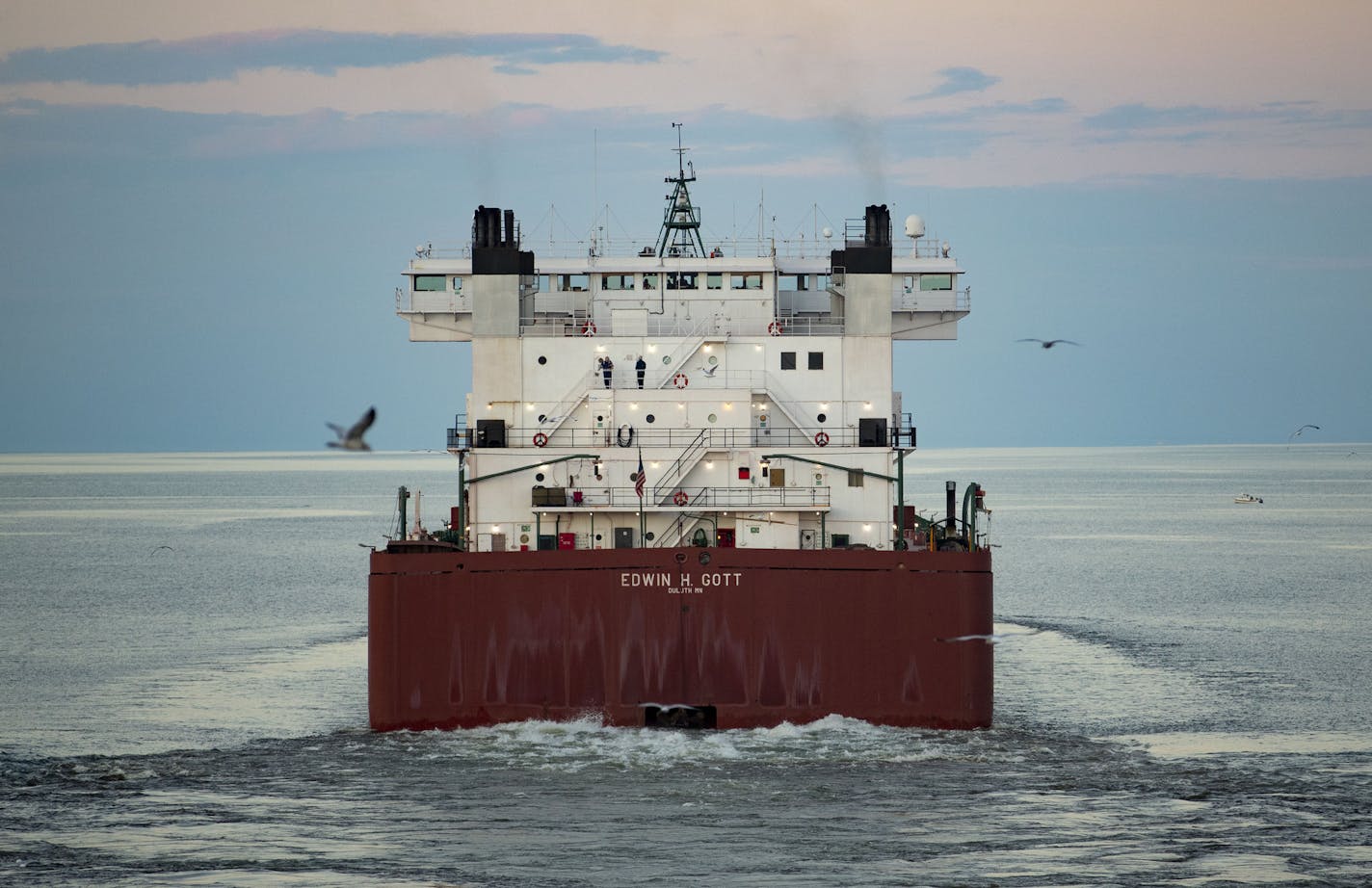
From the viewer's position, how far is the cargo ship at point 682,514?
3344 centimetres

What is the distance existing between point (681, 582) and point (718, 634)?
118 cm

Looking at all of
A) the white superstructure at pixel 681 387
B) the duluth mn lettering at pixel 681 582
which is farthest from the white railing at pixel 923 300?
the duluth mn lettering at pixel 681 582

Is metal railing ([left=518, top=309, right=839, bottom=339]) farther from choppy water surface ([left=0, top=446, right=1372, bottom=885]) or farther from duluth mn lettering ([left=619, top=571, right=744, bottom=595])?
choppy water surface ([left=0, top=446, right=1372, bottom=885])

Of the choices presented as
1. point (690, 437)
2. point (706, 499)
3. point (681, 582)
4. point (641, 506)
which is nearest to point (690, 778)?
point (681, 582)

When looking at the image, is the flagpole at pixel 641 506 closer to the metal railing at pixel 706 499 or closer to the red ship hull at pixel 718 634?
the metal railing at pixel 706 499

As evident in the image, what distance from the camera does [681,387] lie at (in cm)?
3778

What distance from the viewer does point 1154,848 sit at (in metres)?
26.3

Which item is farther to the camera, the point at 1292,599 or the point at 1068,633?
the point at 1292,599

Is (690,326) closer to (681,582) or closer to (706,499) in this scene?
(706,499)

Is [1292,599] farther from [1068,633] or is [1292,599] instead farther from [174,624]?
[174,624]

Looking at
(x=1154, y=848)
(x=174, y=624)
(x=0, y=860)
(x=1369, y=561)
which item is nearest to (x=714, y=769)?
(x=1154, y=848)

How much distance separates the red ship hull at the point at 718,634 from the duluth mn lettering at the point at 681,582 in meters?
0.02

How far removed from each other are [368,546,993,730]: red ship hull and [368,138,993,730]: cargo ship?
0.13 feet

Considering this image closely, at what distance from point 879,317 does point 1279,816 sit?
1406 centimetres
